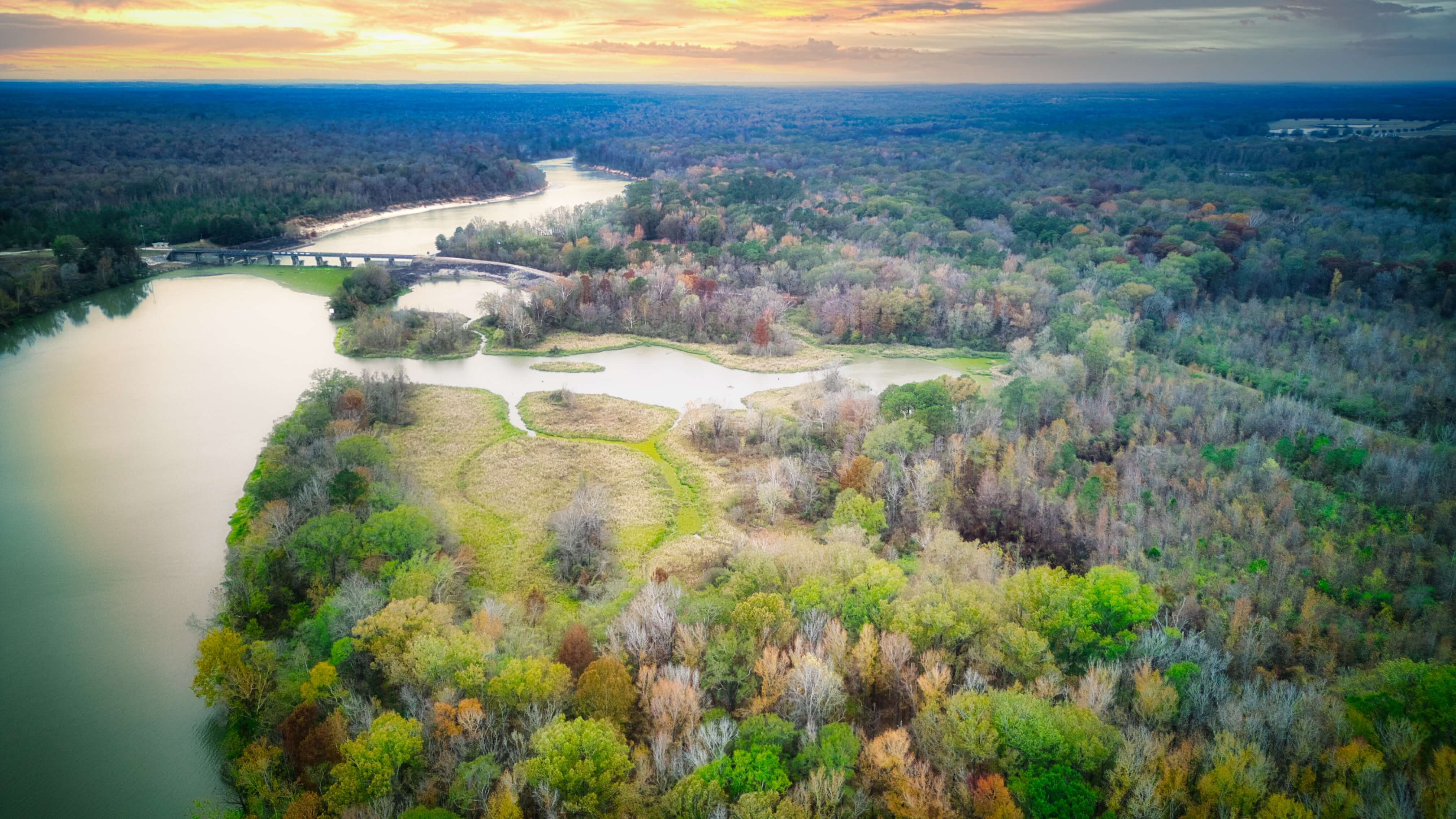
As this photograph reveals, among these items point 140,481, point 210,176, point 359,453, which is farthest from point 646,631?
point 210,176

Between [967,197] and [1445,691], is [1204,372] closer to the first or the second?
[1445,691]

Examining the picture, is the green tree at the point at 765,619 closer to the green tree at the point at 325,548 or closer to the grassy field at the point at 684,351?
the green tree at the point at 325,548

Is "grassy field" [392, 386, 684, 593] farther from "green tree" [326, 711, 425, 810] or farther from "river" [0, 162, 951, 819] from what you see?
"green tree" [326, 711, 425, 810]

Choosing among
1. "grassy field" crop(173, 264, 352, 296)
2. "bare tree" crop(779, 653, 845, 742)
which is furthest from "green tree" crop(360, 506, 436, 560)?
"grassy field" crop(173, 264, 352, 296)

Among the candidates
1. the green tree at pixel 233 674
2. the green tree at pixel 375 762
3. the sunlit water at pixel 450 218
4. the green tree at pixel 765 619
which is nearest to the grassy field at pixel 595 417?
the green tree at pixel 765 619

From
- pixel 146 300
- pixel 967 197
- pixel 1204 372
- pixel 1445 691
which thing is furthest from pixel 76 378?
pixel 967 197

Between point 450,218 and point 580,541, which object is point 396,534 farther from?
point 450,218
